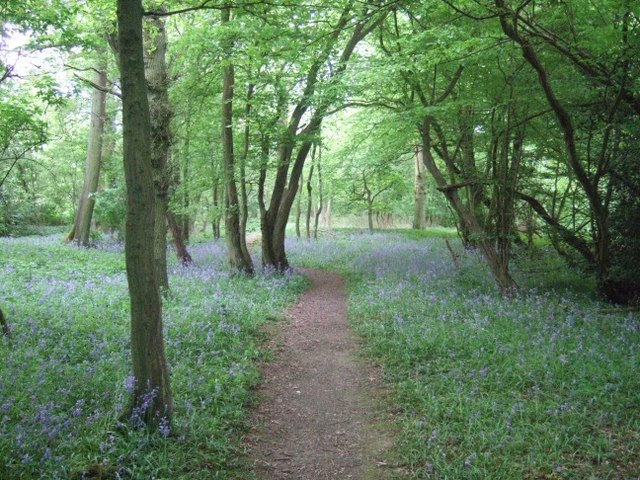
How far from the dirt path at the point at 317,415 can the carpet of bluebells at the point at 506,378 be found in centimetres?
37

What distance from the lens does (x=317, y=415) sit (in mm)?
5773

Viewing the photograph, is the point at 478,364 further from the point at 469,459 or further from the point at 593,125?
the point at 593,125

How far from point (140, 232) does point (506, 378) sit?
15.7 feet

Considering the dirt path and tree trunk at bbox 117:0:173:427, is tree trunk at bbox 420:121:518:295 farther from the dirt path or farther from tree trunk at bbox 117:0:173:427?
tree trunk at bbox 117:0:173:427

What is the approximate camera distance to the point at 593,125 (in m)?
9.72

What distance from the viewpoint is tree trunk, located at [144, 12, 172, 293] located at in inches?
391

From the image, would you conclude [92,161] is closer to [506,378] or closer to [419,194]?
[419,194]

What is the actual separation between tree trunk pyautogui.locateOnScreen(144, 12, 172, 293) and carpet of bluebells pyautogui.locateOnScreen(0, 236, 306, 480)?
1077mm

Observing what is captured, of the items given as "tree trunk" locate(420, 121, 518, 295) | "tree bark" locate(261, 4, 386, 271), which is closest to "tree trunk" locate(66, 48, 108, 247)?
"tree bark" locate(261, 4, 386, 271)

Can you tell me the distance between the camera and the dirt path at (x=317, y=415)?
185 inches

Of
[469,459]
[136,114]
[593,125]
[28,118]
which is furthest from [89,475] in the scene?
[593,125]

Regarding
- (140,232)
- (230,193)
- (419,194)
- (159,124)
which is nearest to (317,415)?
(140,232)

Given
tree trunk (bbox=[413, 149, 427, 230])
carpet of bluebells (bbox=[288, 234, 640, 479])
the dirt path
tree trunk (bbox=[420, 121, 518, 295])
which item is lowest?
the dirt path

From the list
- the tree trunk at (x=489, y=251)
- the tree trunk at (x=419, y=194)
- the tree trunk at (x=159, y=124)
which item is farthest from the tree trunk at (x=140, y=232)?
the tree trunk at (x=419, y=194)
